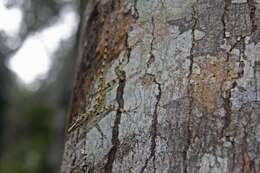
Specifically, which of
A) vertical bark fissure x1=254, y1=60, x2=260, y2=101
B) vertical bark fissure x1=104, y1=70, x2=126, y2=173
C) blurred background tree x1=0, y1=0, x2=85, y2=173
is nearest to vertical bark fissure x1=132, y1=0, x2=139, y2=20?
vertical bark fissure x1=104, y1=70, x2=126, y2=173

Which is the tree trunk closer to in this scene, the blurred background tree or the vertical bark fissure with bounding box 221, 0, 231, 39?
the vertical bark fissure with bounding box 221, 0, 231, 39

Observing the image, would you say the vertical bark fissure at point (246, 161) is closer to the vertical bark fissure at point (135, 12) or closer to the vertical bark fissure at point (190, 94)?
the vertical bark fissure at point (190, 94)

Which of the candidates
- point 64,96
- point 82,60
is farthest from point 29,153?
point 82,60

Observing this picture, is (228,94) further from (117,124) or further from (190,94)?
(117,124)

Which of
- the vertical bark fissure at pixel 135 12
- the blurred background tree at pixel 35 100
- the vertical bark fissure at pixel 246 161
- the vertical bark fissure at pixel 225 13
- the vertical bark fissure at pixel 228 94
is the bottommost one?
the vertical bark fissure at pixel 246 161

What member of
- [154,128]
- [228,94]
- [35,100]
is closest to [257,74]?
[228,94]

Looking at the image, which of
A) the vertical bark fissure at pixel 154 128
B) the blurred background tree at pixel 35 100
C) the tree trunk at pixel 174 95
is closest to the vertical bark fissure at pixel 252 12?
the tree trunk at pixel 174 95
